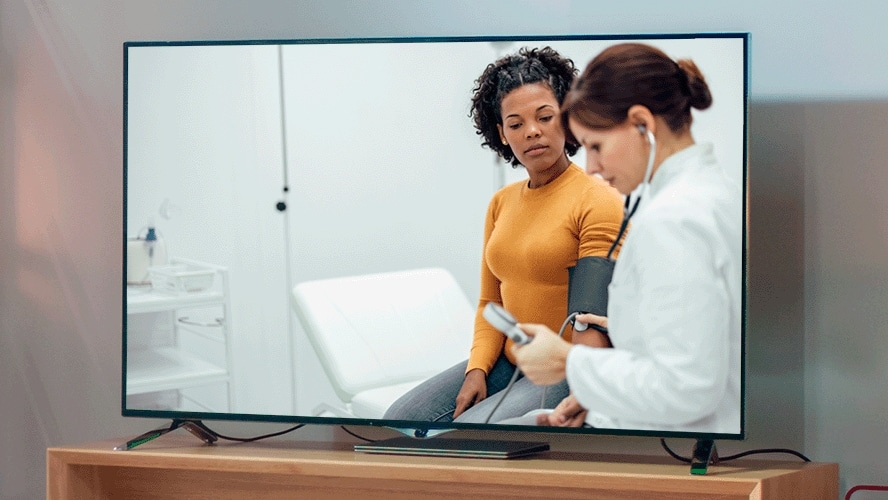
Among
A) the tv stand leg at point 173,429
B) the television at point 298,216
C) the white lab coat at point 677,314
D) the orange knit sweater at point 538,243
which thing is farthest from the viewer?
the tv stand leg at point 173,429

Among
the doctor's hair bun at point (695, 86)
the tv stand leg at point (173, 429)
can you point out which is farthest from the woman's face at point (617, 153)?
the tv stand leg at point (173, 429)

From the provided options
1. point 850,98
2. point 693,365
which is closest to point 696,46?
point 850,98

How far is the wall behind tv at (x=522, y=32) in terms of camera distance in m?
2.18

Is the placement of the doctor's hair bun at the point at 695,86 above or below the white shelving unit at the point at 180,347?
above

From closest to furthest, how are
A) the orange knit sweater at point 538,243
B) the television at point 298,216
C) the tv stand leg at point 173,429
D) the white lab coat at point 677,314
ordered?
1. the white lab coat at point 677,314
2. the orange knit sweater at point 538,243
3. the television at point 298,216
4. the tv stand leg at point 173,429

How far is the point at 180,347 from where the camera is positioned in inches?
91.8

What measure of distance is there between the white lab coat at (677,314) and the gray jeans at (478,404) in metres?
0.09

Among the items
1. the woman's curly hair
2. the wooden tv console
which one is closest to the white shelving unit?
the wooden tv console

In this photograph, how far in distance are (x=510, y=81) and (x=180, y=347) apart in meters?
0.93

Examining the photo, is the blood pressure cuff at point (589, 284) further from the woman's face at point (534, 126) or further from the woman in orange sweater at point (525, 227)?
the woman's face at point (534, 126)

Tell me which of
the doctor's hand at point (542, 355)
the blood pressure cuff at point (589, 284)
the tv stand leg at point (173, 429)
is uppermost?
the blood pressure cuff at point (589, 284)

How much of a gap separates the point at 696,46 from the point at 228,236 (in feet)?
3.45

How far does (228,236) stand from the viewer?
7.52 feet

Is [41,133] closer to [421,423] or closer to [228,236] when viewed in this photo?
[228,236]
